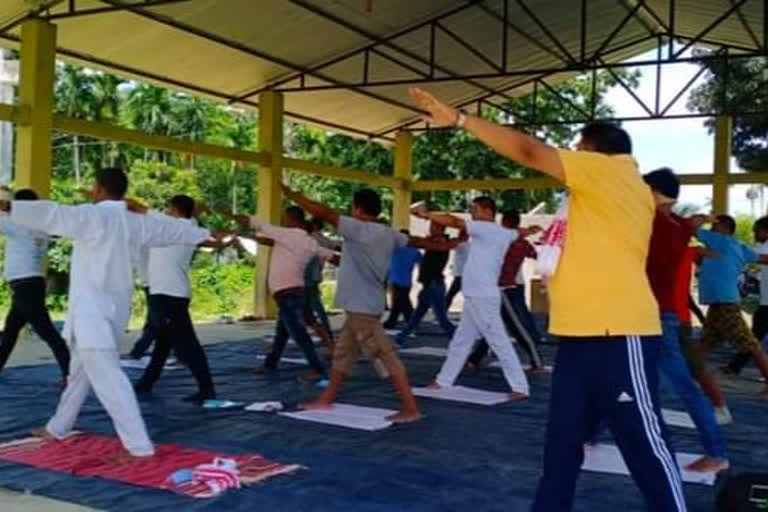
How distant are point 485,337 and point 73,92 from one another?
17.9 m

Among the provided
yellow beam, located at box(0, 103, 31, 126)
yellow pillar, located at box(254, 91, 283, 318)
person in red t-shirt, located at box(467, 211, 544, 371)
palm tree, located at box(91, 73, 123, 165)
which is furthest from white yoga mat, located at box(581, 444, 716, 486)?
palm tree, located at box(91, 73, 123, 165)

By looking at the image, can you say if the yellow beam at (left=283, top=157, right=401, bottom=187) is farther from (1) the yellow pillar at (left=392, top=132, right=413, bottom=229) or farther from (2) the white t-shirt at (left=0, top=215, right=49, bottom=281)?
(2) the white t-shirt at (left=0, top=215, right=49, bottom=281)

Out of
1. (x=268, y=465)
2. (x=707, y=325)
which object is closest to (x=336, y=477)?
(x=268, y=465)

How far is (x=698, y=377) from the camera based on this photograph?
208 inches

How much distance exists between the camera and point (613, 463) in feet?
15.8

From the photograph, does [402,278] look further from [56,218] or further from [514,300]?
[56,218]

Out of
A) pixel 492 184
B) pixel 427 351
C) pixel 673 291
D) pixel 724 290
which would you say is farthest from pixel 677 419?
pixel 492 184

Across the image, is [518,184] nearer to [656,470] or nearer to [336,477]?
[336,477]

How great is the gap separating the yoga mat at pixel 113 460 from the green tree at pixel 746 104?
53.1 ft

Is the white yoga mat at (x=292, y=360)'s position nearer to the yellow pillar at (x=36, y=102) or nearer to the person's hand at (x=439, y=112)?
the yellow pillar at (x=36, y=102)

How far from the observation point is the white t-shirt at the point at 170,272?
629 cm

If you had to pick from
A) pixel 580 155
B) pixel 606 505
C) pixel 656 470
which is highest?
pixel 580 155

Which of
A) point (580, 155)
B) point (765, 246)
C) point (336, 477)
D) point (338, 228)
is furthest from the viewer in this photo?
point (765, 246)

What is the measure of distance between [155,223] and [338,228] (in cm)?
125
